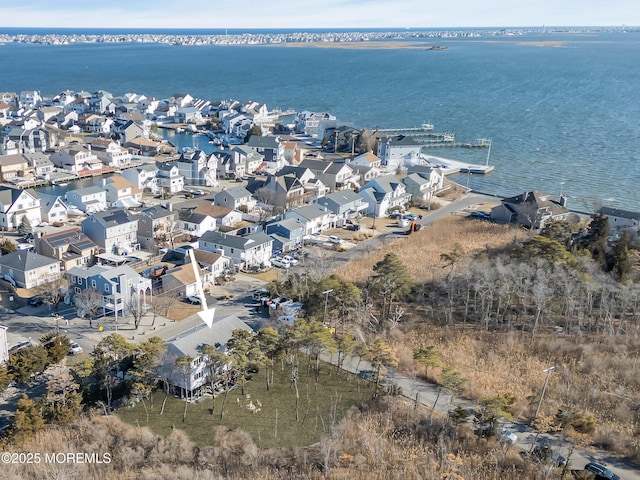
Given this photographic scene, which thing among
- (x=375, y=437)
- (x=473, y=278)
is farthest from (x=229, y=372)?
(x=473, y=278)

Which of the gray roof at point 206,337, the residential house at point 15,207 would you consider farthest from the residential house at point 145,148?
the gray roof at point 206,337

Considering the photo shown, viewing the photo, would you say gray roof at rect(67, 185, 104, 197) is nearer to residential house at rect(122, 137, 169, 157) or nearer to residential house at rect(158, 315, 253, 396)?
residential house at rect(122, 137, 169, 157)

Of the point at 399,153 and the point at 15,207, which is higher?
the point at 399,153

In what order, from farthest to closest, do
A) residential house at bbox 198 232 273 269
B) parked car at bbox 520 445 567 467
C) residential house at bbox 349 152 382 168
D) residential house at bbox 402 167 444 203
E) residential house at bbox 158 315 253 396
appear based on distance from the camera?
residential house at bbox 349 152 382 168 → residential house at bbox 402 167 444 203 → residential house at bbox 198 232 273 269 → residential house at bbox 158 315 253 396 → parked car at bbox 520 445 567 467

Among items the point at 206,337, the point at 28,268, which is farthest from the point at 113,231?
the point at 206,337

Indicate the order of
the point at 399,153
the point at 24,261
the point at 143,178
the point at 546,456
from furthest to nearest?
the point at 399,153, the point at 143,178, the point at 24,261, the point at 546,456

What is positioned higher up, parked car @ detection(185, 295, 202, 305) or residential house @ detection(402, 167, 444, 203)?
residential house @ detection(402, 167, 444, 203)

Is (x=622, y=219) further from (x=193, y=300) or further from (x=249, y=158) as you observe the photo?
(x=249, y=158)

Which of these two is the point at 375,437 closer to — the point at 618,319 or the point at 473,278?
the point at 473,278

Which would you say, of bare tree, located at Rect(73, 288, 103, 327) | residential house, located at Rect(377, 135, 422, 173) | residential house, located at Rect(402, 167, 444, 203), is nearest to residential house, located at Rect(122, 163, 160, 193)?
residential house, located at Rect(402, 167, 444, 203)
